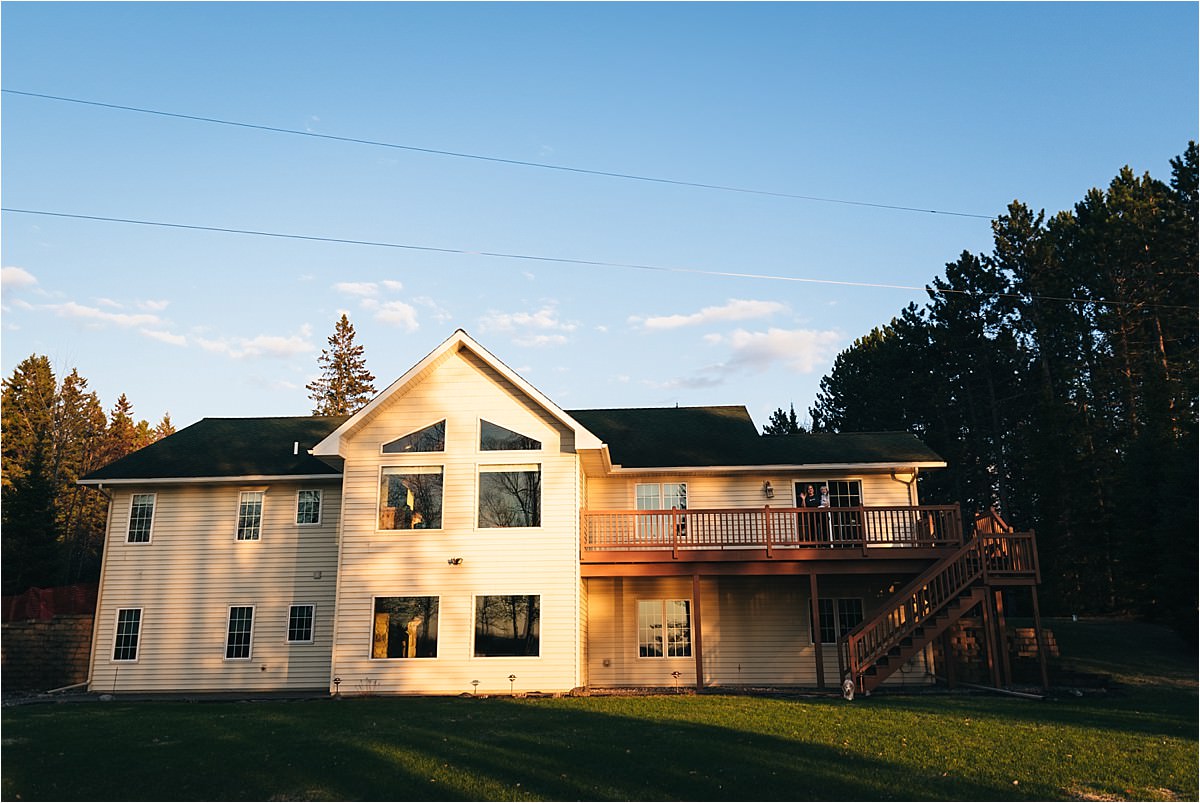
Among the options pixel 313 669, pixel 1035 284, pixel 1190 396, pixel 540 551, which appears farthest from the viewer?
pixel 1035 284

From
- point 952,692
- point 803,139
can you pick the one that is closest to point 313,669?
point 952,692

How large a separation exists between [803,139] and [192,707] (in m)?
16.9

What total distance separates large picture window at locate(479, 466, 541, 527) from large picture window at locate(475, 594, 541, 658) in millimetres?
1675

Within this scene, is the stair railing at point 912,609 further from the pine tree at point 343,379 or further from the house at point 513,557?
the pine tree at point 343,379

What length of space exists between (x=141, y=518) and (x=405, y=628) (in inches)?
329

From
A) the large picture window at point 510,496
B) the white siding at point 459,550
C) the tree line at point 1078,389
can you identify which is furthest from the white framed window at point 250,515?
the tree line at point 1078,389

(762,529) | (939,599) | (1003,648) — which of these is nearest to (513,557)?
(762,529)

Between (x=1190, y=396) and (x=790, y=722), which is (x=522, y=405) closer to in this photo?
(x=790, y=722)

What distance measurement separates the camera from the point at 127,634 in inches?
854

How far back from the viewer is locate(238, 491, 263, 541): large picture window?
22234 mm

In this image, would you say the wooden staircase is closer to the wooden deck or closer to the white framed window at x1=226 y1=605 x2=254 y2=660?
the wooden deck

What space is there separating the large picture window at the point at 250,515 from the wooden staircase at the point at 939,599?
1440 centimetres

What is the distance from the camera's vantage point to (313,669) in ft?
69.8

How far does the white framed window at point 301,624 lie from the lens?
2144 cm
